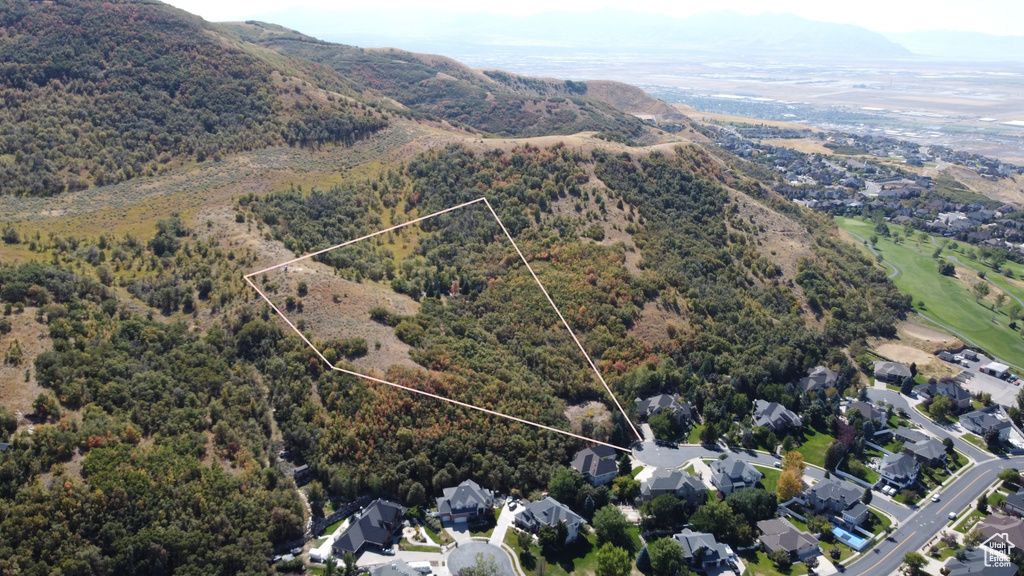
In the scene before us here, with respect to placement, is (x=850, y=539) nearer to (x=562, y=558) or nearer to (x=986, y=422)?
(x=562, y=558)

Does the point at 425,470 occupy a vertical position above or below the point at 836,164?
below

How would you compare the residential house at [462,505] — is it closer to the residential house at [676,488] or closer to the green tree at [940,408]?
the residential house at [676,488]

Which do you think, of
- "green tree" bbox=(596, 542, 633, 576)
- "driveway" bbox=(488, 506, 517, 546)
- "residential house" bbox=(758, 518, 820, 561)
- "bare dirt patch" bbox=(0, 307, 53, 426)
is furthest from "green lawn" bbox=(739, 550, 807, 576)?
"bare dirt patch" bbox=(0, 307, 53, 426)

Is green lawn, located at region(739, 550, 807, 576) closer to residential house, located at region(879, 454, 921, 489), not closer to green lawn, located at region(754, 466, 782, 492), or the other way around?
green lawn, located at region(754, 466, 782, 492)

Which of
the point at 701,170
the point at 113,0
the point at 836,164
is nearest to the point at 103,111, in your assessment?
the point at 113,0

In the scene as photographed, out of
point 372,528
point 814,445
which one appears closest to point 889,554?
point 814,445

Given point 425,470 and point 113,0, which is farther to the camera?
point 113,0

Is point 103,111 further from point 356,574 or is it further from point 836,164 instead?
point 836,164
